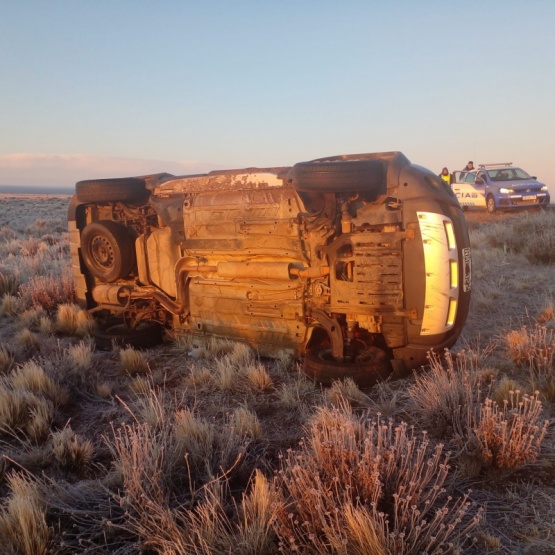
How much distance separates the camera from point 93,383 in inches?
216

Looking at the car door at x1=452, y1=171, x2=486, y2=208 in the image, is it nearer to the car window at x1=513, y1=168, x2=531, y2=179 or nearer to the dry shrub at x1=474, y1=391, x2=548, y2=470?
the car window at x1=513, y1=168, x2=531, y2=179

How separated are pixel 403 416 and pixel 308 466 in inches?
69.0

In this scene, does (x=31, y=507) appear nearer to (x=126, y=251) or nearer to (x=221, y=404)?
(x=221, y=404)

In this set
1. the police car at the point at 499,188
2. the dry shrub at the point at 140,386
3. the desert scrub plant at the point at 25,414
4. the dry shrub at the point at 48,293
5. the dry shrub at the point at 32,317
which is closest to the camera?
the desert scrub plant at the point at 25,414

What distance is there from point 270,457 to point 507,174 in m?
20.3

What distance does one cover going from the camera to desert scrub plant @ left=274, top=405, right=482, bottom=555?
251cm

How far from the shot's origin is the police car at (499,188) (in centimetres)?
1984

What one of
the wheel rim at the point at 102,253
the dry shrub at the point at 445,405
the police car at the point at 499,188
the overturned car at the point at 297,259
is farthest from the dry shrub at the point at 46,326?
the police car at the point at 499,188

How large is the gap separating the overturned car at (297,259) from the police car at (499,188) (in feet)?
54.0

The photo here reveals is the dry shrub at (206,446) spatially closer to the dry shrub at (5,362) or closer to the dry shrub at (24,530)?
the dry shrub at (24,530)

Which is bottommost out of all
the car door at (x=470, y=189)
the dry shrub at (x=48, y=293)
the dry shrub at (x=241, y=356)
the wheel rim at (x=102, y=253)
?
the dry shrub at (x=241, y=356)

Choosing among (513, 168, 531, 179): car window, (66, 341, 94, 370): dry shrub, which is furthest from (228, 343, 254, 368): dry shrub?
(513, 168, 531, 179): car window

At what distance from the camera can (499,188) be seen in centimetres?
2012

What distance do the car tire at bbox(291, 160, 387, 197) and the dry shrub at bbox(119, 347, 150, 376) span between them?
9.55 feet
